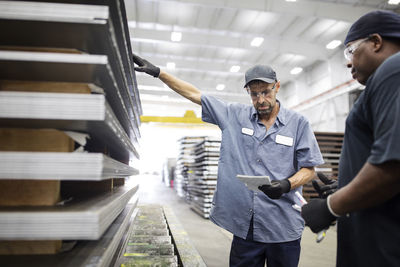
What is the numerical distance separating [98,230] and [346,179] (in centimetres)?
113

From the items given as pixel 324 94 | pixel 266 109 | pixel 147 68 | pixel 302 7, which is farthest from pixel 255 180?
pixel 324 94

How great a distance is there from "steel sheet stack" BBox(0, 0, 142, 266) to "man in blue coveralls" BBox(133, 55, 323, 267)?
1066 millimetres

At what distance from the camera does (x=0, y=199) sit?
110 centimetres

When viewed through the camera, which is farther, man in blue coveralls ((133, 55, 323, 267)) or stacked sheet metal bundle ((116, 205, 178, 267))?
stacked sheet metal bundle ((116, 205, 178, 267))

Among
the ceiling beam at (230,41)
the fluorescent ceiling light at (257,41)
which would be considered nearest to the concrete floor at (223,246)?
the ceiling beam at (230,41)

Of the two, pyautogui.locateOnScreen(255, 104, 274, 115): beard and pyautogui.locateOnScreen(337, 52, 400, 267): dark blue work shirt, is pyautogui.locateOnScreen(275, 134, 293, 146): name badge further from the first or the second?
pyautogui.locateOnScreen(337, 52, 400, 267): dark blue work shirt

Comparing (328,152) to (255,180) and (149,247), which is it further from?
(255,180)

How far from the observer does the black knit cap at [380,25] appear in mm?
1270

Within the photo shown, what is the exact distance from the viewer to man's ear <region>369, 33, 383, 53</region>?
1.29m

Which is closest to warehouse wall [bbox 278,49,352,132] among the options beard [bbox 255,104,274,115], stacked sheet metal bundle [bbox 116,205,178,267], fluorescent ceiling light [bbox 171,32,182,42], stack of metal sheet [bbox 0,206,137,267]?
fluorescent ceiling light [bbox 171,32,182,42]

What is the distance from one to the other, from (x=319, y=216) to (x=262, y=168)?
0.86m

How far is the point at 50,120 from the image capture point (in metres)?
1.02

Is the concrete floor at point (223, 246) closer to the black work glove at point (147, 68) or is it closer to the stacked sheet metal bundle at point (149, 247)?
the stacked sheet metal bundle at point (149, 247)

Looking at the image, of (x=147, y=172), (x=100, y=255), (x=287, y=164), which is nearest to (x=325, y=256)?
(x=287, y=164)
